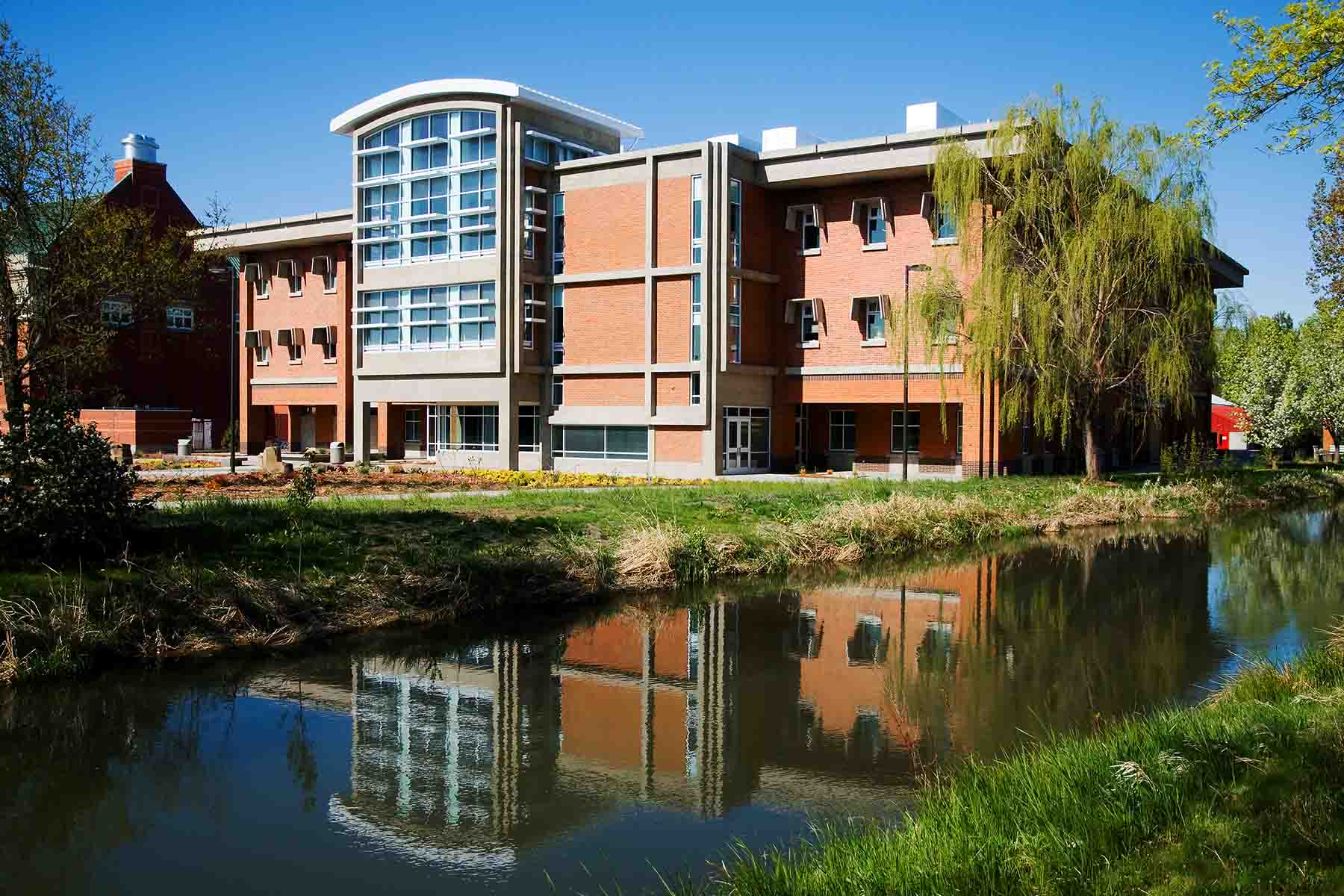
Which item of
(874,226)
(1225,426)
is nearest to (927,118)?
(874,226)

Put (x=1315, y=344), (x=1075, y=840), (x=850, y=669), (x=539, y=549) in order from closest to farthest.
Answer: (x=1075, y=840) < (x=850, y=669) < (x=539, y=549) < (x=1315, y=344)

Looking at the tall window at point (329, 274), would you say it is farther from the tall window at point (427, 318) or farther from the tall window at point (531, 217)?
the tall window at point (531, 217)

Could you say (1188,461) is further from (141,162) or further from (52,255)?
(141,162)

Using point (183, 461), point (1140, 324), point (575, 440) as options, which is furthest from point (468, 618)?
point (183, 461)

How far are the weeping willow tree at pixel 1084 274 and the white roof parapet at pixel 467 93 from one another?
1639 centimetres

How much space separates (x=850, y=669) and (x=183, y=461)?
35487mm

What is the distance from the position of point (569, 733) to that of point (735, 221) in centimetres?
3136

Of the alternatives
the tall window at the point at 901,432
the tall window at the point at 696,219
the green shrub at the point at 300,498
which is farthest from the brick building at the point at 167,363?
the green shrub at the point at 300,498

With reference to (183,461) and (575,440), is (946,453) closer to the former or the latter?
(575,440)

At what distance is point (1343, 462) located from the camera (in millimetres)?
52844

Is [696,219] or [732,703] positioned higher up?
[696,219]

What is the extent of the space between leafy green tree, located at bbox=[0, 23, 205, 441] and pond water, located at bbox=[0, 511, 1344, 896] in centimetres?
753

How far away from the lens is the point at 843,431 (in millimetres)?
42969

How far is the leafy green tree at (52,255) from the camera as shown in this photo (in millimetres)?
16234
